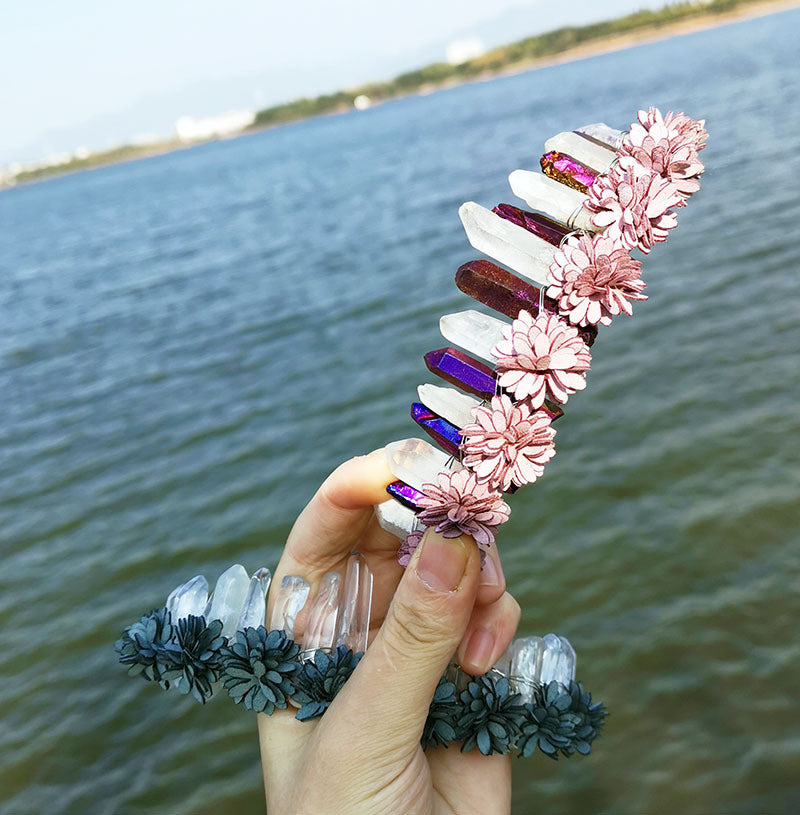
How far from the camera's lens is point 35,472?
10.4 metres

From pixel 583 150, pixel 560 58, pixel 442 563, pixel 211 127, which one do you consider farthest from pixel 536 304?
pixel 211 127

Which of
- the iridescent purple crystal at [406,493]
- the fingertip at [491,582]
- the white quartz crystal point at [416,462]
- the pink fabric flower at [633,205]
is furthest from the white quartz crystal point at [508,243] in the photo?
the fingertip at [491,582]

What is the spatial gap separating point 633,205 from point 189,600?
7.25 feet

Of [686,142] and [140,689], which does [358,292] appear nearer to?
[140,689]

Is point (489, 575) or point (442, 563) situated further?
point (489, 575)

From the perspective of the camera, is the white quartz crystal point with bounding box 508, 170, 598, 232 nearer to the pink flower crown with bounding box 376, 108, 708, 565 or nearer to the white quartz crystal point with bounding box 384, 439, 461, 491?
the pink flower crown with bounding box 376, 108, 708, 565

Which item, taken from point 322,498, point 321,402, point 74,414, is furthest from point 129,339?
point 322,498

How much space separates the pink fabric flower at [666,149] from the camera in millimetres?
2271

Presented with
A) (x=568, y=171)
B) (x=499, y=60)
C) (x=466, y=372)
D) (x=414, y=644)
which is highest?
(x=499, y=60)

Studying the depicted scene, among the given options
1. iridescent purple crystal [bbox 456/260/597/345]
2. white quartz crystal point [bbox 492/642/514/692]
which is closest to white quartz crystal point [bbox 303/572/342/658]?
white quartz crystal point [bbox 492/642/514/692]

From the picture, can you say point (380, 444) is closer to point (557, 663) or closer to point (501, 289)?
point (557, 663)

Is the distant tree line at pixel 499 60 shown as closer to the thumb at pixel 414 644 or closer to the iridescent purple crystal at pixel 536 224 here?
the iridescent purple crystal at pixel 536 224

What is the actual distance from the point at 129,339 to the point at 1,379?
2.61 metres

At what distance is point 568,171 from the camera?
232cm
